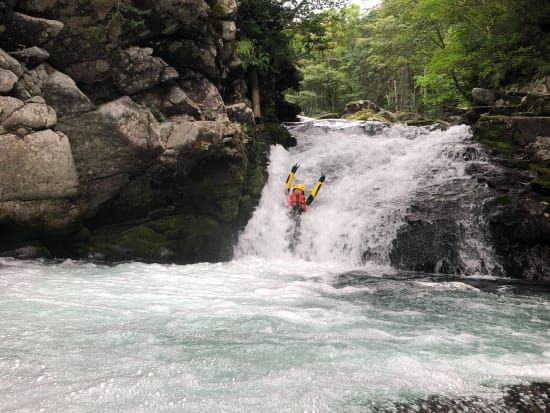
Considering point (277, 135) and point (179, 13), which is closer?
point (179, 13)

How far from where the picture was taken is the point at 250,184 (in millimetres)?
12781

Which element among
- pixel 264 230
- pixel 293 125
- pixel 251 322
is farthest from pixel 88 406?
pixel 293 125

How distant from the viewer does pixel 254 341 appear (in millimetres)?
5055

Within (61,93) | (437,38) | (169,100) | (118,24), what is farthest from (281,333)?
(437,38)

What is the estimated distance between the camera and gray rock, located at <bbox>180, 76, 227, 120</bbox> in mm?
12305

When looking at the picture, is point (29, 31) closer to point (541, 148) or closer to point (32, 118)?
point (32, 118)

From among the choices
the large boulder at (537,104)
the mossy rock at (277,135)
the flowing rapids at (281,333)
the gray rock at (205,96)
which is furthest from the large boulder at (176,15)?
the large boulder at (537,104)

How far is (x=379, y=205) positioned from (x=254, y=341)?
25.5 ft

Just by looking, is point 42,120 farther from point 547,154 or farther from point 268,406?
point 547,154

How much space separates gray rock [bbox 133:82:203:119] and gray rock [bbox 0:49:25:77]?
2765 mm

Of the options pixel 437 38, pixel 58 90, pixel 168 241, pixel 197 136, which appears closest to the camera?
pixel 58 90

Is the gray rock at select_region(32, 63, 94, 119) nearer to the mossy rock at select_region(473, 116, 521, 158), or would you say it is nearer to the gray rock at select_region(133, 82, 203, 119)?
the gray rock at select_region(133, 82, 203, 119)

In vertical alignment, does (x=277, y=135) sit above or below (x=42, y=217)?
above

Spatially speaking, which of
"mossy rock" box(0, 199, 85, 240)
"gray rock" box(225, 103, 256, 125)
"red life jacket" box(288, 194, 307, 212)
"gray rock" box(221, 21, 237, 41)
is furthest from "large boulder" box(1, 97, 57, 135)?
"red life jacket" box(288, 194, 307, 212)
